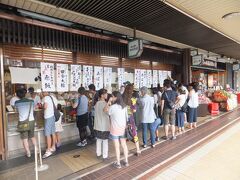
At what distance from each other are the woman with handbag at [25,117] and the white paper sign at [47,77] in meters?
0.79

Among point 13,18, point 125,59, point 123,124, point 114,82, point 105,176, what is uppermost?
point 13,18

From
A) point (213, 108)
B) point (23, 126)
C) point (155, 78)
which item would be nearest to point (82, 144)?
point (23, 126)

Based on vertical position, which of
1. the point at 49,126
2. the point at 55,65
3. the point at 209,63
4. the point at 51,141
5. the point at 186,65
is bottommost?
the point at 51,141

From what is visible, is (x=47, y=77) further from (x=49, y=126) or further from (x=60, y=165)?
(x=60, y=165)

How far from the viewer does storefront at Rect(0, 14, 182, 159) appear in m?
5.50

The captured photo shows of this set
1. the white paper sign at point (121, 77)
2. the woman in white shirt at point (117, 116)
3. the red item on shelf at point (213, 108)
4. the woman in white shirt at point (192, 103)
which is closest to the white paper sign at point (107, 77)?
the white paper sign at point (121, 77)

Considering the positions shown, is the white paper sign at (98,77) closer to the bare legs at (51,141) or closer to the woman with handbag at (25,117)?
the bare legs at (51,141)

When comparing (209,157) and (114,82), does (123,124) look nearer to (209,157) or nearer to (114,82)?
(209,157)

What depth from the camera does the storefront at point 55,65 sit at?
550 centimetres

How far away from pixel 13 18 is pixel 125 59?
5088mm

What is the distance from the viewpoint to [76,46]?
651 cm

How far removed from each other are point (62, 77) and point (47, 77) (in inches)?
23.1

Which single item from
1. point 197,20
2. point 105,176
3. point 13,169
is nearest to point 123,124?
point 105,176

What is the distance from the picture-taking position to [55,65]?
21.1ft
